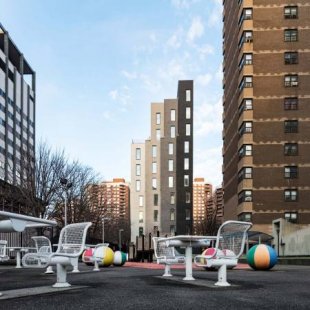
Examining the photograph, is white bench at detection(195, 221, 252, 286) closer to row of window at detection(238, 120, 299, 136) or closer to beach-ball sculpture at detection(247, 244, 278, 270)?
beach-ball sculpture at detection(247, 244, 278, 270)

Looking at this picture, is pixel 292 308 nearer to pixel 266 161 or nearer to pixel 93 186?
pixel 93 186

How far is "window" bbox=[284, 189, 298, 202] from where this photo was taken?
208ft

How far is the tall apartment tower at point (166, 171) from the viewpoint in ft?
353

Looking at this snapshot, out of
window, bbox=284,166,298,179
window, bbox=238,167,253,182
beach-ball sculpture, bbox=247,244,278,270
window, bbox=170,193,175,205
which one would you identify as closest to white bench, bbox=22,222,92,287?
beach-ball sculpture, bbox=247,244,278,270

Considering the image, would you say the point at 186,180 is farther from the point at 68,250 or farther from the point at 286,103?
the point at 68,250

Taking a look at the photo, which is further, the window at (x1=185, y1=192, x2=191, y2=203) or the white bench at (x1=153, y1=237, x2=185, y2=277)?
the window at (x1=185, y1=192, x2=191, y2=203)

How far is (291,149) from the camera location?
64.6 meters

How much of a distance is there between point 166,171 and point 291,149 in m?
49.5

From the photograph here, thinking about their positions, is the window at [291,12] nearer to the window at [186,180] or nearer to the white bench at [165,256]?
the window at [186,180]

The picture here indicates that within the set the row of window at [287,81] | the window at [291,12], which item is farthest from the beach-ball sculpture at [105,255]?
the window at [291,12]

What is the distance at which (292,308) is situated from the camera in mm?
6570

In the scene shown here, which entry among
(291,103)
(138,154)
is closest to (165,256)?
(291,103)

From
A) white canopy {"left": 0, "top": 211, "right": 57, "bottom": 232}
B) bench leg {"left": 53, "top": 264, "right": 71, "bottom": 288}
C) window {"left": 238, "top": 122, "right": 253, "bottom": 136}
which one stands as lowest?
bench leg {"left": 53, "top": 264, "right": 71, "bottom": 288}

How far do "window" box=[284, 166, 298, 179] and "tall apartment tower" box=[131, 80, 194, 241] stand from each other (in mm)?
43179
